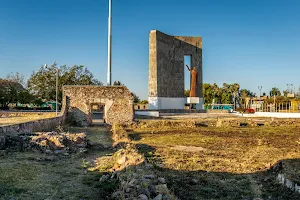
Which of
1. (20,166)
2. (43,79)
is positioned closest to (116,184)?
(20,166)

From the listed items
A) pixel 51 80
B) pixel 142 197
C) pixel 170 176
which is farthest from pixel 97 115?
pixel 142 197

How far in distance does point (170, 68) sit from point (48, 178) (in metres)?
37.9

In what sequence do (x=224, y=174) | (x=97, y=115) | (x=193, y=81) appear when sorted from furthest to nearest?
(x=193, y=81) → (x=97, y=115) → (x=224, y=174)

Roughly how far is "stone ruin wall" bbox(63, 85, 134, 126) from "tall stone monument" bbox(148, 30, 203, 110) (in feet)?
58.3

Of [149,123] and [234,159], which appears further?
[149,123]

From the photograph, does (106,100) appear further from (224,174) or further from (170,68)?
(170,68)

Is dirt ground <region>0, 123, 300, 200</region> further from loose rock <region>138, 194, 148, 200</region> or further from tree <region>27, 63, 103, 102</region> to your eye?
tree <region>27, 63, 103, 102</region>

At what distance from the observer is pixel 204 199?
5.61 meters

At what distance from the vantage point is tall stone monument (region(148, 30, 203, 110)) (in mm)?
40812

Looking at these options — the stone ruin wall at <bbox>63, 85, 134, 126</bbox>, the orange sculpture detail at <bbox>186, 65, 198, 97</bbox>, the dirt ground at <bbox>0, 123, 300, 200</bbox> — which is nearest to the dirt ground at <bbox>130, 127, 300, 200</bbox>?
the dirt ground at <bbox>0, 123, 300, 200</bbox>

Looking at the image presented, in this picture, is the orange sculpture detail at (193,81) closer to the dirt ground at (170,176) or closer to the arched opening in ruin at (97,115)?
the arched opening in ruin at (97,115)

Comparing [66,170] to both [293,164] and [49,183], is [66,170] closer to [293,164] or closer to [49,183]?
[49,183]

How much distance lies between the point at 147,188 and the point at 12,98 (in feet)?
128

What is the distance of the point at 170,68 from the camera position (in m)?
43.8
